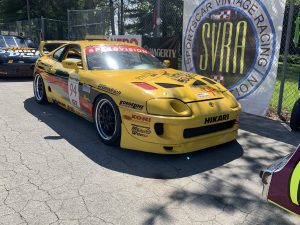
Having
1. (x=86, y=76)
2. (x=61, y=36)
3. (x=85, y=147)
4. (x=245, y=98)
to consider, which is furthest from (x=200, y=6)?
(x=61, y=36)

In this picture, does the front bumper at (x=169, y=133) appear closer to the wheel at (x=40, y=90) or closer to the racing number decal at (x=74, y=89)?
the racing number decal at (x=74, y=89)

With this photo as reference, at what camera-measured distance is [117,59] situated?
5238mm

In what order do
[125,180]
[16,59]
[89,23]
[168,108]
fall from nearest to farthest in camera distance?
[125,180]
[168,108]
[16,59]
[89,23]

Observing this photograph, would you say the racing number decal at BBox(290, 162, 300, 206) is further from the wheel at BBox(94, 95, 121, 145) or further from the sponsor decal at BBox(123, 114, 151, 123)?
the wheel at BBox(94, 95, 121, 145)

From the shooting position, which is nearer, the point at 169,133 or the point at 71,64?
the point at 169,133

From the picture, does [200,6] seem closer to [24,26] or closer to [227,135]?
[227,135]

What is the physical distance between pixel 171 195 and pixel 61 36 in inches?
730

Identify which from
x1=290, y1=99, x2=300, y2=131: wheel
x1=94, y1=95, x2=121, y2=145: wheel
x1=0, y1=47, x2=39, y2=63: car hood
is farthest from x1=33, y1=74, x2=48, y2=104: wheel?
x1=290, y1=99, x2=300, y2=131: wheel

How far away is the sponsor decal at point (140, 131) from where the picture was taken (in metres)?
3.84

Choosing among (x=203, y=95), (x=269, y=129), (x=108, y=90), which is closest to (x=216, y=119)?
(x=203, y=95)

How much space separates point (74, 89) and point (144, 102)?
68.7 inches

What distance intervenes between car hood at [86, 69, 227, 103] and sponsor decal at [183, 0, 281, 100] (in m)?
1.78

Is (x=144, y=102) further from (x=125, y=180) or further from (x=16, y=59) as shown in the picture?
(x=16, y=59)

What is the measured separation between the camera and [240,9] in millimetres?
6344
